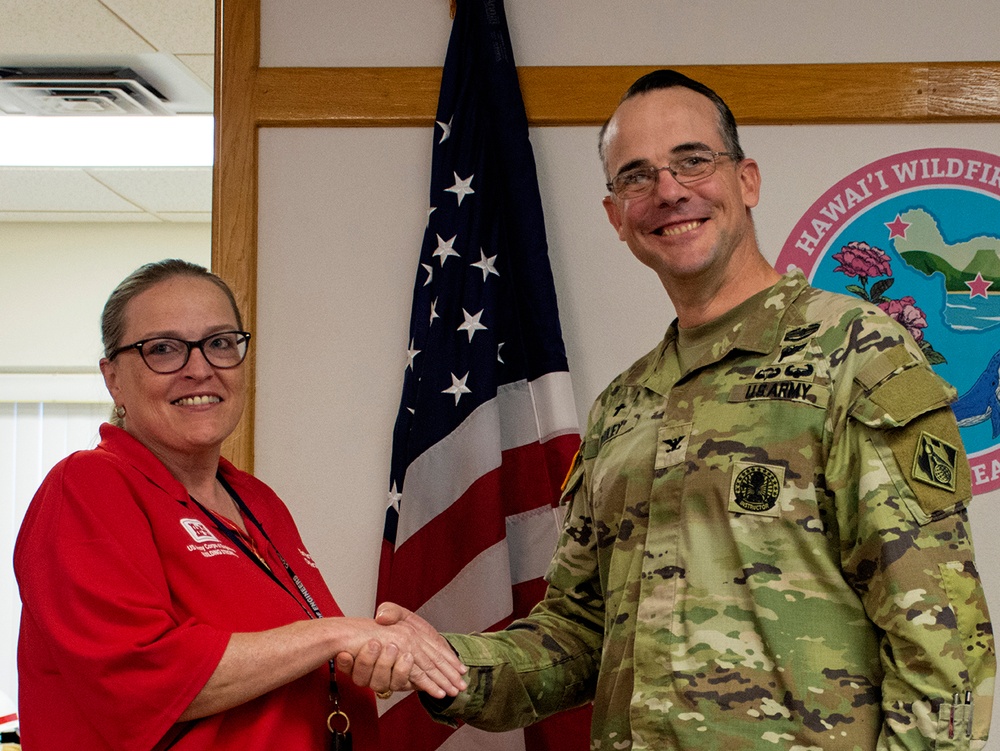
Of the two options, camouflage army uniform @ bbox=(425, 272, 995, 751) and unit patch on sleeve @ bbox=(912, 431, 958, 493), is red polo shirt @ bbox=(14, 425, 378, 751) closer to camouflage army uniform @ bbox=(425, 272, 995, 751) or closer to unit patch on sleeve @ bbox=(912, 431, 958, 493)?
camouflage army uniform @ bbox=(425, 272, 995, 751)

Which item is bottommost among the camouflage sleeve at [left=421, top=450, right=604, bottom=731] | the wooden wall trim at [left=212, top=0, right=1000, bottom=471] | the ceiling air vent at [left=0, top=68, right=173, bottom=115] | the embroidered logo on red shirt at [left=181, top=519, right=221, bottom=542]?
the camouflage sleeve at [left=421, top=450, right=604, bottom=731]

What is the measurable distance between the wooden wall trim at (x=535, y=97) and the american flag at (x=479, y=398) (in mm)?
149

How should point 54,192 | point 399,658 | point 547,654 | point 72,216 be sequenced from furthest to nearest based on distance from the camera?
point 72,216, point 54,192, point 547,654, point 399,658

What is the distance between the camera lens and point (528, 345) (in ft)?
8.59

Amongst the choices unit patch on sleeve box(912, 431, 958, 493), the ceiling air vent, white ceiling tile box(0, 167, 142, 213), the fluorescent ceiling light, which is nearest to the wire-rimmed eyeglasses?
unit patch on sleeve box(912, 431, 958, 493)

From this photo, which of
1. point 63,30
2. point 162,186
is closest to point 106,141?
point 162,186

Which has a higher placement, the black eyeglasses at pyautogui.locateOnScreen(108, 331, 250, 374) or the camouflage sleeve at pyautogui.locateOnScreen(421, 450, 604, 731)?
the black eyeglasses at pyautogui.locateOnScreen(108, 331, 250, 374)

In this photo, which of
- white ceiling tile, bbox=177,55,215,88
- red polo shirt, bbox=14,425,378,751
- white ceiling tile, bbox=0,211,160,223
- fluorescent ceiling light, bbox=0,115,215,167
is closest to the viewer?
red polo shirt, bbox=14,425,378,751

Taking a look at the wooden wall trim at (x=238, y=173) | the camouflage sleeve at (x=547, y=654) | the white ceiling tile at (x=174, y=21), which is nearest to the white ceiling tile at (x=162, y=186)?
the white ceiling tile at (x=174, y=21)

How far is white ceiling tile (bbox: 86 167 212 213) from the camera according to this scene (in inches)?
230

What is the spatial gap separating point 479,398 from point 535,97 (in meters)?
0.81

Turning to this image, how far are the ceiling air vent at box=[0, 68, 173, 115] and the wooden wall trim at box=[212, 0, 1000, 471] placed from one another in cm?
206

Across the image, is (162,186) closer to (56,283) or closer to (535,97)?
(56,283)

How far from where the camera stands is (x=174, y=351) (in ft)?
5.77
